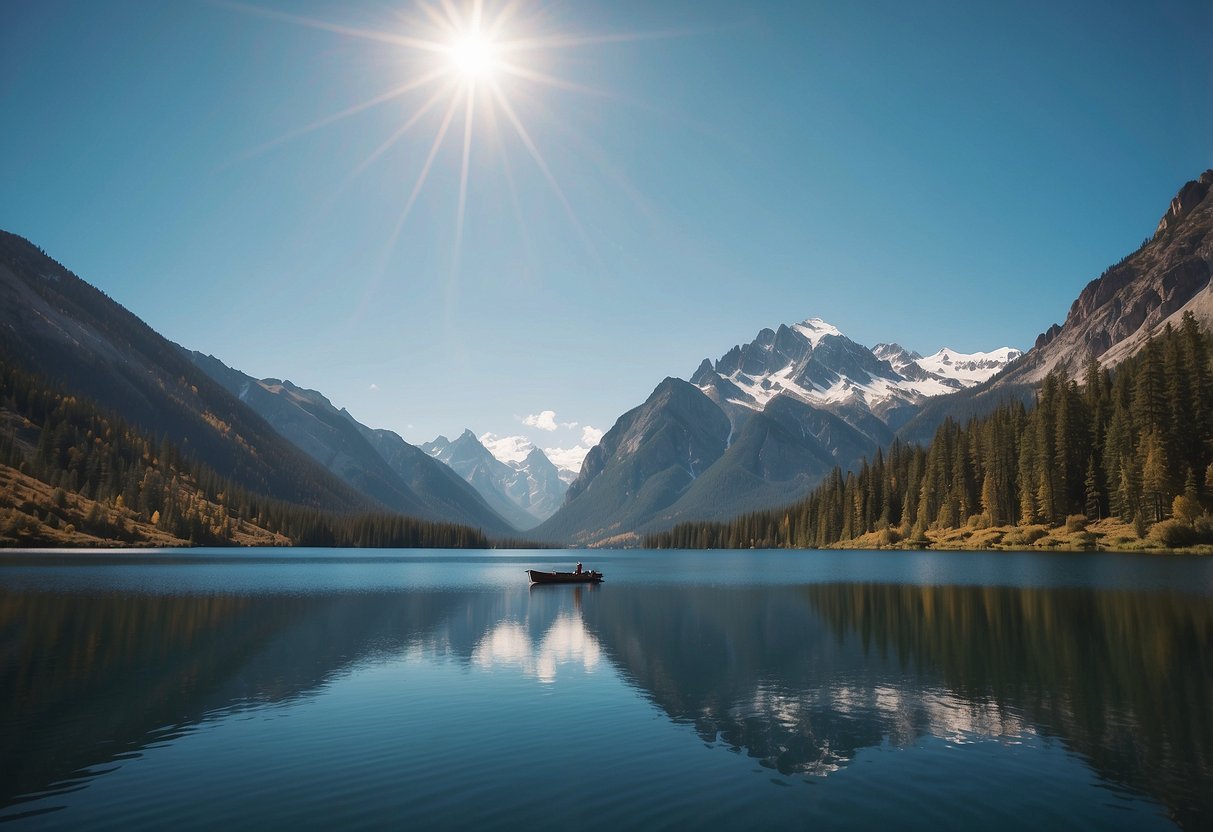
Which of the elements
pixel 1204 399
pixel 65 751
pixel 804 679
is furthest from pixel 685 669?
pixel 1204 399

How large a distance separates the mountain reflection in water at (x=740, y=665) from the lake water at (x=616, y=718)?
199mm

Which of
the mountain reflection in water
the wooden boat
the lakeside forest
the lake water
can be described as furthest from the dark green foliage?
the wooden boat

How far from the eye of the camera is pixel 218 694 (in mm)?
30562

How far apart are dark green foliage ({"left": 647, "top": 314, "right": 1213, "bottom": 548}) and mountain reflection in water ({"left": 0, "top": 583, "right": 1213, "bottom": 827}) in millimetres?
68151

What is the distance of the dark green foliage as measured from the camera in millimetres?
112562

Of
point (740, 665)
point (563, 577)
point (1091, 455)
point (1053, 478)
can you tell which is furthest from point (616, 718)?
point (1091, 455)

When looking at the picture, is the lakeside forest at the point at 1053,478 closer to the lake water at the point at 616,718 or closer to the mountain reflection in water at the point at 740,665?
the mountain reflection in water at the point at 740,665

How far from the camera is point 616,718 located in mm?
27156

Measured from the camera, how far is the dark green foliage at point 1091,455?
112562 millimetres

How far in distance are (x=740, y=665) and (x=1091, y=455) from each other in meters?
132

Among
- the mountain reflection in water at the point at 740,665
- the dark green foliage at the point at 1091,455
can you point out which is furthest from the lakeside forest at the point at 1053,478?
the mountain reflection in water at the point at 740,665

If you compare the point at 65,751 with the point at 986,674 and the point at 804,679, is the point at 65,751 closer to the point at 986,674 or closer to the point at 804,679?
the point at 804,679

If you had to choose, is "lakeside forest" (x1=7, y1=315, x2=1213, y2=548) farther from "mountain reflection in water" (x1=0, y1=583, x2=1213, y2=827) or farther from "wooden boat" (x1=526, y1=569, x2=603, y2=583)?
"wooden boat" (x1=526, y1=569, x2=603, y2=583)

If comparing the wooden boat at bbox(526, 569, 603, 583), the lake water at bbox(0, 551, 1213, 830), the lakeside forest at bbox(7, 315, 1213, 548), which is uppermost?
the lakeside forest at bbox(7, 315, 1213, 548)
